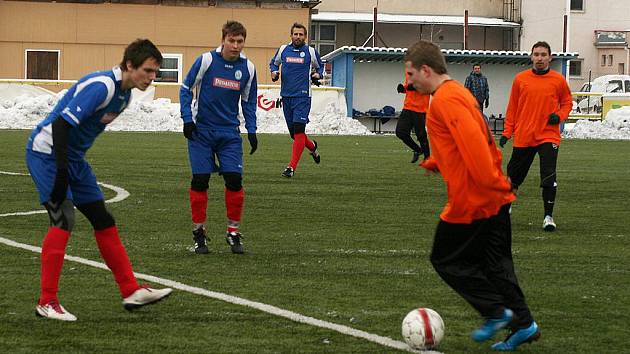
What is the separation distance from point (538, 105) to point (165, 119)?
26.9m

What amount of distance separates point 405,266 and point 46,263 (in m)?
3.24

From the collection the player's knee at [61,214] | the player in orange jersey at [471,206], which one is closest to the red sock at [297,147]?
the player's knee at [61,214]

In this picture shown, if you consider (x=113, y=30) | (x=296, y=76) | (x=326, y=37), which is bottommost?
(x=296, y=76)

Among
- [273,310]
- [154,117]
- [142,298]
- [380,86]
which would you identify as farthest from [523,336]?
[380,86]

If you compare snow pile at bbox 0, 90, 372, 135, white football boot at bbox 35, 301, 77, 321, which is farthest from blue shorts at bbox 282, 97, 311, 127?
snow pile at bbox 0, 90, 372, 135

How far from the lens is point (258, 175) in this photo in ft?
61.9

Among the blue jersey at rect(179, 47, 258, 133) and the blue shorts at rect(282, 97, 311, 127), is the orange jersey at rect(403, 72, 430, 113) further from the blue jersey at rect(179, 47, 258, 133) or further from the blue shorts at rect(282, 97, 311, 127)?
the blue jersey at rect(179, 47, 258, 133)

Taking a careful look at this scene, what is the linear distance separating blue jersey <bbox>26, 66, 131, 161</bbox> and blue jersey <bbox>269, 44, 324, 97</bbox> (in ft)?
38.7

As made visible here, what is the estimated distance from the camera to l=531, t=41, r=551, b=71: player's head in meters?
12.0

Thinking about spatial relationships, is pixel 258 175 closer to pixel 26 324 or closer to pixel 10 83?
pixel 26 324

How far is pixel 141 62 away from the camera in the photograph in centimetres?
712

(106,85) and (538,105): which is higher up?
(106,85)

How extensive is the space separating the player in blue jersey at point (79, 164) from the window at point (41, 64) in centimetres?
4591

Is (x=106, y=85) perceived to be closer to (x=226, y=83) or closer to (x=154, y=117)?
(x=226, y=83)
